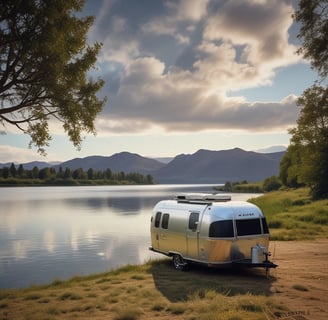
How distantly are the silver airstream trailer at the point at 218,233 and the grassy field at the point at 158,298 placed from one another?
2.56 feet

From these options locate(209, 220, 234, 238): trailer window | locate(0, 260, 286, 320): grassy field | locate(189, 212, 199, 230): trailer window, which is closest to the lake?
locate(0, 260, 286, 320): grassy field

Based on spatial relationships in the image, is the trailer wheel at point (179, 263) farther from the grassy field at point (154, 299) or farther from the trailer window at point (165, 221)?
the trailer window at point (165, 221)

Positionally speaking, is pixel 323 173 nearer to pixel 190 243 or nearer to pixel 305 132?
pixel 305 132

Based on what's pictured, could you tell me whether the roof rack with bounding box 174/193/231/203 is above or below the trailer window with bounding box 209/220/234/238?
above

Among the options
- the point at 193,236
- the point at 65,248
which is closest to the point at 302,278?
the point at 193,236

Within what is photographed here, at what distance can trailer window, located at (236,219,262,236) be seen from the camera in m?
17.4

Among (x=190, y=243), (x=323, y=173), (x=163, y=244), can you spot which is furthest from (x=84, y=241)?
(x=323, y=173)

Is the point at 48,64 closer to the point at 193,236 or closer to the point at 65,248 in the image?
the point at 193,236

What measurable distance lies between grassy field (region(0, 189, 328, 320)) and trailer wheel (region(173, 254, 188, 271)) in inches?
11.2

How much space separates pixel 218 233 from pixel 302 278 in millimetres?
3926

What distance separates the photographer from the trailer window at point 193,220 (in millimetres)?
18062

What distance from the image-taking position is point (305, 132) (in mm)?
59562

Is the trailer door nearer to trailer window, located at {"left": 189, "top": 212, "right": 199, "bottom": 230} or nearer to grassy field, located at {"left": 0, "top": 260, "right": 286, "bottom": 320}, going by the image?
trailer window, located at {"left": 189, "top": 212, "right": 199, "bottom": 230}

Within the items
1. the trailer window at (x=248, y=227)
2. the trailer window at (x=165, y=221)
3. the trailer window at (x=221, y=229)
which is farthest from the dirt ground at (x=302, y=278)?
the trailer window at (x=165, y=221)
